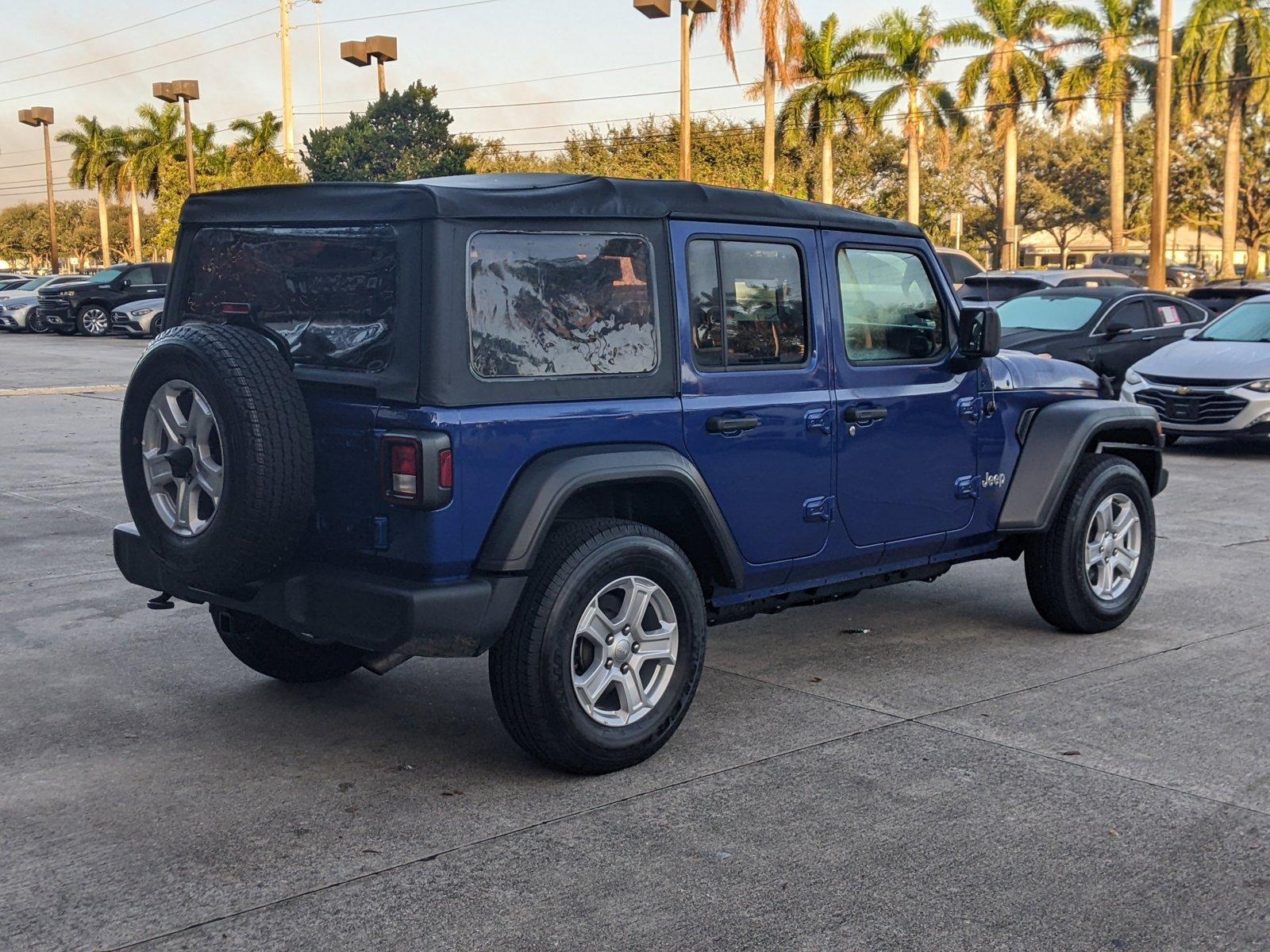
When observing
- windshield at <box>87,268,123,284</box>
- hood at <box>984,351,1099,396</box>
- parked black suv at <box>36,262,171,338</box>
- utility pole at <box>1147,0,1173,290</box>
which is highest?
utility pole at <box>1147,0,1173,290</box>

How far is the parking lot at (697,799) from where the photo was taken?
3699mm

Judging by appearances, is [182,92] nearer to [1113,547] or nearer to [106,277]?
[106,277]

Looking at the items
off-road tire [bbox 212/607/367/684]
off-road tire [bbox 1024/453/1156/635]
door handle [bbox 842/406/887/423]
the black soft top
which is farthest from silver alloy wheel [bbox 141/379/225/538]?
off-road tire [bbox 1024/453/1156/635]

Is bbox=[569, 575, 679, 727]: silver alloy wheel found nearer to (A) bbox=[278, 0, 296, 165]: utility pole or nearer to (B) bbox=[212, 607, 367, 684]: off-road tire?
(B) bbox=[212, 607, 367, 684]: off-road tire

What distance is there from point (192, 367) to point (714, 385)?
176cm

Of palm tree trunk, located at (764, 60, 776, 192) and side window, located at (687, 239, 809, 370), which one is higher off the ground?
palm tree trunk, located at (764, 60, 776, 192)

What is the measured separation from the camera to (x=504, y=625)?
4.47 meters

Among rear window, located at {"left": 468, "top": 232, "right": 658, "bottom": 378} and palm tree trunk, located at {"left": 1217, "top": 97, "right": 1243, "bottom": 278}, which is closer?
rear window, located at {"left": 468, "top": 232, "right": 658, "bottom": 378}

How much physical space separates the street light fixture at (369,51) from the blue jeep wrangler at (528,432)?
40873mm

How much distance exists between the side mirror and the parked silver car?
28.6 m

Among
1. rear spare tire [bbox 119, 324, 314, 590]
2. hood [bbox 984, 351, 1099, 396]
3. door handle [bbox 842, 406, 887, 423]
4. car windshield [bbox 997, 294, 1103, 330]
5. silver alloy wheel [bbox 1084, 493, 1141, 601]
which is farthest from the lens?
car windshield [bbox 997, 294, 1103, 330]

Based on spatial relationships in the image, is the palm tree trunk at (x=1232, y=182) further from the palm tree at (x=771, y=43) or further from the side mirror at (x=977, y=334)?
the side mirror at (x=977, y=334)

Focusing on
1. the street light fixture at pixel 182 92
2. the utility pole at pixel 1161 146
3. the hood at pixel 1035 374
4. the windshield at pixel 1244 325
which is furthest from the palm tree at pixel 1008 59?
the hood at pixel 1035 374

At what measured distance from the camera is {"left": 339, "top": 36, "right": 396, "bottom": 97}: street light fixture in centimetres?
4397
